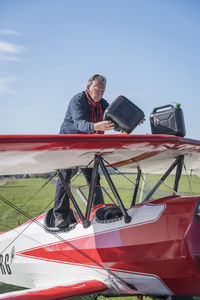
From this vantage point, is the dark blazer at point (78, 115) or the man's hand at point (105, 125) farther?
the dark blazer at point (78, 115)

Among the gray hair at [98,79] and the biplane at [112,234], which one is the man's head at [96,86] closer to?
the gray hair at [98,79]

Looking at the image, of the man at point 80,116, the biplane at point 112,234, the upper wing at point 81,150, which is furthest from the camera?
the man at point 80,116

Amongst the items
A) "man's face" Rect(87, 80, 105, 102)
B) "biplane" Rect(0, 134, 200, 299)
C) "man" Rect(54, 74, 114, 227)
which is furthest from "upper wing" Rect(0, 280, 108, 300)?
"man's face" Rect(87, 80, 105, 102)

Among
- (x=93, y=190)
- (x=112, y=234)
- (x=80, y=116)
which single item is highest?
(x=80, y=116)

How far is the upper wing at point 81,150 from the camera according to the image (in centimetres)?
283

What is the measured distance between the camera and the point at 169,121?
386cm

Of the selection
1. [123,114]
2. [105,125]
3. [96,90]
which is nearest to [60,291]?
[105,125]

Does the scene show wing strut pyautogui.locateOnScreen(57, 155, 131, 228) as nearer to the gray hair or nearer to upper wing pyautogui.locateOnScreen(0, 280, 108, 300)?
upper wing pyautogui.locateOnScreen(0, 280, 108, 300)

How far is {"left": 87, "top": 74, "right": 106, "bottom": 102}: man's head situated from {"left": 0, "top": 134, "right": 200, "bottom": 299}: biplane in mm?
848

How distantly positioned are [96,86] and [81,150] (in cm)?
123

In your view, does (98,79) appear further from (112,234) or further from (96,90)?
(112,234)

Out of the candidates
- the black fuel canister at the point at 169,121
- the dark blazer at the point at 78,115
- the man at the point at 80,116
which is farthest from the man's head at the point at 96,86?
the black fuel canister at the point at 169,121

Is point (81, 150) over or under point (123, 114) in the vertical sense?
under

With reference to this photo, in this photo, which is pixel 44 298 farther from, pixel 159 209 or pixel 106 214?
pixel 159 209
